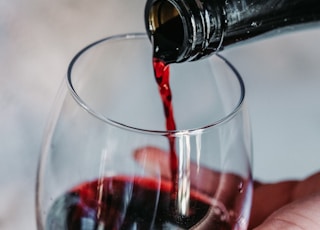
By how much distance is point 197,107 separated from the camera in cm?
50

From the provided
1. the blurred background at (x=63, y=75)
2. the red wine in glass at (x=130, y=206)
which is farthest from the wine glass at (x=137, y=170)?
the blurred background at (x=63, y=75)

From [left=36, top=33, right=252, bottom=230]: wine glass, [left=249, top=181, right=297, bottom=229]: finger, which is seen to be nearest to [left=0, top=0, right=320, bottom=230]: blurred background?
[left=249, top=181, right=297, bottom=229]: finger

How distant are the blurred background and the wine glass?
0.25 metres

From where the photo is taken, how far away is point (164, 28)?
43cm

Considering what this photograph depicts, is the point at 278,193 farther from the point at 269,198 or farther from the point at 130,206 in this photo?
the point at 130,206

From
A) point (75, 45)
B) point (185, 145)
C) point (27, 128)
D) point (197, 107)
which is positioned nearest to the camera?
point (185, 145)

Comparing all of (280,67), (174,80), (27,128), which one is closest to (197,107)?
(174,80)

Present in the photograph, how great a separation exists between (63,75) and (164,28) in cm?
35

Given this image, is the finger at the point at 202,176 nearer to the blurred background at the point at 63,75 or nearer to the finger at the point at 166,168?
the finger at the point at 166,168

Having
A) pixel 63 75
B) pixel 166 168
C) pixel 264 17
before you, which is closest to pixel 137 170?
pixel 166 168

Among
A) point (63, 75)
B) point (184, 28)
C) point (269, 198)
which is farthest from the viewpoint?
point (63, 75)

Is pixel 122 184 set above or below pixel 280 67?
above

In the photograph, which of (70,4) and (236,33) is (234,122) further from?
(70,4)

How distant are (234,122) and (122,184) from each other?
8 centimetres
